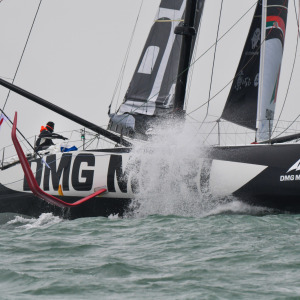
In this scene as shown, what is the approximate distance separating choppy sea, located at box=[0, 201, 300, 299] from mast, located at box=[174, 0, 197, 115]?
11.8ft

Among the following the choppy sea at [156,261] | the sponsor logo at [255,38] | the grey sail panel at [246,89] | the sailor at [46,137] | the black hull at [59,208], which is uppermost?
the sponsor logo at [255,38]

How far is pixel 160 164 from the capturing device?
10805mm

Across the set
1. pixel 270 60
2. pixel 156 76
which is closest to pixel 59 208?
pixel 156 76

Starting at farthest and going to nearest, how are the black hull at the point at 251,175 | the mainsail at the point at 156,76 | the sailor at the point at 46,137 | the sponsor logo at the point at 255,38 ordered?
Answer: the mainsail at the point at 156,76, the sponsor logo at the point at 255,38, the sailor at the point at 46,137, the black hull at the point at 251,175

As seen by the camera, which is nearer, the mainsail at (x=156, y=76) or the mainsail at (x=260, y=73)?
the mainsail at (x=260, y=73)

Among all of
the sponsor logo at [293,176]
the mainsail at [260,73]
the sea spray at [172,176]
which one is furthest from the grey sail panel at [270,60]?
the sponsor logo at [293,176]

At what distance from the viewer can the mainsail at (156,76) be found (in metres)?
12.8

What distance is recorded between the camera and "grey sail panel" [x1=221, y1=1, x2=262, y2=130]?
12.3m

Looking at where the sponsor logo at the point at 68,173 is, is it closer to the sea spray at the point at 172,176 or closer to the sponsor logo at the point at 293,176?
the sea spray at the point at 172,176

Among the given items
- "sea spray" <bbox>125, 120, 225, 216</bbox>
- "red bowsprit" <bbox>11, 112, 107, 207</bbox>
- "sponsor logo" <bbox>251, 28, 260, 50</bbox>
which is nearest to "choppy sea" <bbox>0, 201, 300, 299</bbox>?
"sea spray" <bbox>125, 120, 225, 216</bbox>

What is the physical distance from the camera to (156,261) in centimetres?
589

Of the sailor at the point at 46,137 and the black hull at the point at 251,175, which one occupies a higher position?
the sailor at the point at 46,137

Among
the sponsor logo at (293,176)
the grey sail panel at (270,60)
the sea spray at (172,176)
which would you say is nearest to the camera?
the sponsor logo at (293,176)

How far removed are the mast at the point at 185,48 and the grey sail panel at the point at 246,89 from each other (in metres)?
0.90
